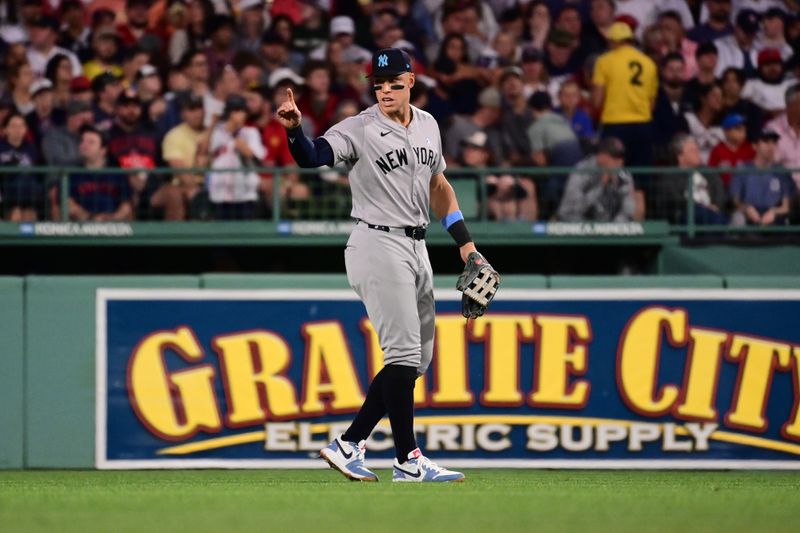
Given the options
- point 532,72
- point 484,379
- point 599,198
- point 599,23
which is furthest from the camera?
point 599,23

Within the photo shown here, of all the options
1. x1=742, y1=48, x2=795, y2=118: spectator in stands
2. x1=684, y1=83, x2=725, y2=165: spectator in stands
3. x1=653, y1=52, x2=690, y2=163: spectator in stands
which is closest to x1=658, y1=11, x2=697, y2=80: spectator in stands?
x1=653, y1=52, x2=690, y2=163: spectator in stands

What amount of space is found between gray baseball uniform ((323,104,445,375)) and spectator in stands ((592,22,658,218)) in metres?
5.69

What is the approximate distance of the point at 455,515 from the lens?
5.39 metres

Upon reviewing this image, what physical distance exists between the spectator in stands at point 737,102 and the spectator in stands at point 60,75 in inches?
234

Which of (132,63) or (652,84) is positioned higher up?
(132,63)

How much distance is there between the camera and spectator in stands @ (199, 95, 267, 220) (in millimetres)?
11734

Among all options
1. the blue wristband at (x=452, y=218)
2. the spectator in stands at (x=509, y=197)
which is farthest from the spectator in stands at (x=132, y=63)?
the blue wristband at (x=452, y=218)

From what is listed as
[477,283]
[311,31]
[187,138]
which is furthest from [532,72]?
[477,283]

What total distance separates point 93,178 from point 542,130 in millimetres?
3830

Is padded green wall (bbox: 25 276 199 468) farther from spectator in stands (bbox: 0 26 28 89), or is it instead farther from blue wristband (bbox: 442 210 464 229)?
spectator in stands (bbox: 0 26 28 89)

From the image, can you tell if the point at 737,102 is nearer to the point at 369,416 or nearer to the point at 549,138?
the point at 549,138

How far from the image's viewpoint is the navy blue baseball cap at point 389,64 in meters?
7.07

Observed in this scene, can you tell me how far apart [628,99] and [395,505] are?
7.67 metres

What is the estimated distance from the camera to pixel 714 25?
1411 centimetres
